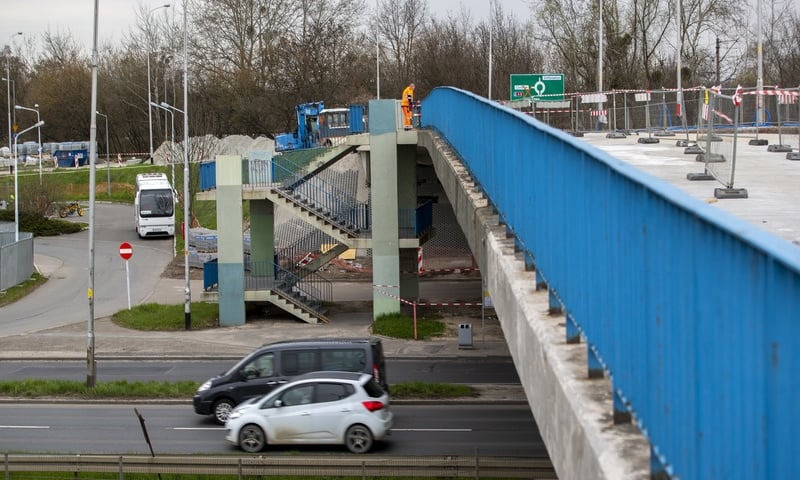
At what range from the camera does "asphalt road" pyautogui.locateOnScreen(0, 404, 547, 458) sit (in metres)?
19.6

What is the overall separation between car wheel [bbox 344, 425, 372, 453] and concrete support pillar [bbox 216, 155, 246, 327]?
54.3 ft

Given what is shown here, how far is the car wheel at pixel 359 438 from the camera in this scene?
62.5 ft

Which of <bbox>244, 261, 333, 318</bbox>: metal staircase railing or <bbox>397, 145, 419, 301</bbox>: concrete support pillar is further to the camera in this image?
<bbox>397, 145, 419, 301</bbox>: concrete support pillar

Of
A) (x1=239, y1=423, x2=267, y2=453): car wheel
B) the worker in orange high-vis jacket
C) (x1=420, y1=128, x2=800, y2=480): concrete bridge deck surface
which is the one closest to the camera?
(x1=420, y1=128, x2=800, y2=480): concrete bridge deck surface

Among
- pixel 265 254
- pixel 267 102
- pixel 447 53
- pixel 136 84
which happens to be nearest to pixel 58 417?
pixel 265 254

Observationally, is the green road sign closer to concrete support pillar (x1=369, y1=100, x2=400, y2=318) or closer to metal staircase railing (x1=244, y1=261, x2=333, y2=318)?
concrete support pillar (x1=369, y1=100, x2=400, y2=318)

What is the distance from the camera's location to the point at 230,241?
115ft

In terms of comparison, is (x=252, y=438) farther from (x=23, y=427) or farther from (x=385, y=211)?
(x=385, y=211)

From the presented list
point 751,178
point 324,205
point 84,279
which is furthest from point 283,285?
point 751,178

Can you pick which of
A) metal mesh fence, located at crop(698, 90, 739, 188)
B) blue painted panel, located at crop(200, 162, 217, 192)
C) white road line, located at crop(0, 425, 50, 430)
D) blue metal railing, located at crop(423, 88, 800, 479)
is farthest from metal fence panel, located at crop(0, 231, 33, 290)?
blue metal railing, located at crop(423, 88, 800, 479)

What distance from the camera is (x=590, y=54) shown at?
204 ft

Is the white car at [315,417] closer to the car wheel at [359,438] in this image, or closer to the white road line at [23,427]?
the car wheel at [359,438]

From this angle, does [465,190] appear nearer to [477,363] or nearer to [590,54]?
[477,363]

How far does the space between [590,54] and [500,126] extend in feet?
172
